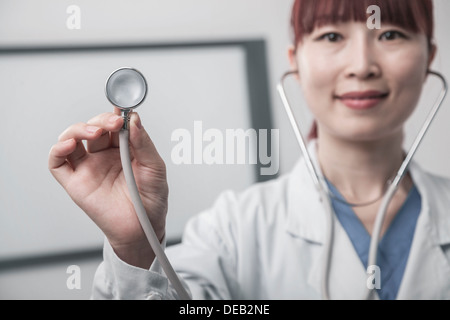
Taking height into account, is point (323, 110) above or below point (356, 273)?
above

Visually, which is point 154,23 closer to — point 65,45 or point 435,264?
point 65,45

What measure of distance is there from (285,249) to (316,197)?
0.09m

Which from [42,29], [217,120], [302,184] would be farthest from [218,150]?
[42,29]

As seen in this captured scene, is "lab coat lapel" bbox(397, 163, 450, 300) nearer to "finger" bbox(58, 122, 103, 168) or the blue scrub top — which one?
the blue scrub top

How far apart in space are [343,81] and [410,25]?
0.11 m

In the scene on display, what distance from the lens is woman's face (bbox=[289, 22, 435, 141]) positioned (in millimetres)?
607

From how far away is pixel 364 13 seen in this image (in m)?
0.61

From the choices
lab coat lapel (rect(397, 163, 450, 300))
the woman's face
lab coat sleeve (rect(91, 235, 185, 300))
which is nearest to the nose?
the woman's face

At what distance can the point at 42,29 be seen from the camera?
0.63m

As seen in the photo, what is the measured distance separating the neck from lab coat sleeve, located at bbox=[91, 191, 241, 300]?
0.16 meters

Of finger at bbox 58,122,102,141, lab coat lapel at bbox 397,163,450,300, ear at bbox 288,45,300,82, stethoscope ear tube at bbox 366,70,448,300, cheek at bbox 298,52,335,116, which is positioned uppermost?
ear at bbox 288,45,300,82

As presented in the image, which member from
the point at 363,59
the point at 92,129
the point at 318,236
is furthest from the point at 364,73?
the point at 92,129

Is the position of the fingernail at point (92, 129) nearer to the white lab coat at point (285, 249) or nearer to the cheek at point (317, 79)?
the white lab coat at point (285, 249)

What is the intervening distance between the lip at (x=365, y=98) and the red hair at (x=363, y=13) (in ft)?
0.29
